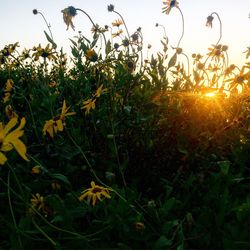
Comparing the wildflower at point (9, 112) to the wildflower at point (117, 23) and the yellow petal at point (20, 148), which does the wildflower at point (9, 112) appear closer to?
the yellow petal at point (20, 148)

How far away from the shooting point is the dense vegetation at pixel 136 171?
50.6 inches

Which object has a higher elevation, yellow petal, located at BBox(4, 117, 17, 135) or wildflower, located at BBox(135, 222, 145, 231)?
yellow petal, located at BBox(4, 117, 17, 135)

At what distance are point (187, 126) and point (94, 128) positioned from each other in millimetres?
467

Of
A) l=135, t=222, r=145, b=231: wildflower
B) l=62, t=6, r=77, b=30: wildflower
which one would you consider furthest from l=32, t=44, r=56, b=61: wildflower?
l=135, t=222, r=145, b=231: wildflower

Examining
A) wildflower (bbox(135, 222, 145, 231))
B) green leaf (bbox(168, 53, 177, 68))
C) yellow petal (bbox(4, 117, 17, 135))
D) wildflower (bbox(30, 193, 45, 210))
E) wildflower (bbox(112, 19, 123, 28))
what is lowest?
wildflower (bbox(135, 222, 145, 231))

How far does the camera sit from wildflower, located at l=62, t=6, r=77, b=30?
2.29 meters

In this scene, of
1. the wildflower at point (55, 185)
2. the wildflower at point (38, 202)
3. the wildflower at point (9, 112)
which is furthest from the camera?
the wildflower at point (9, 112)

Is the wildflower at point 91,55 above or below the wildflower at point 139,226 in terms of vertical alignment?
above

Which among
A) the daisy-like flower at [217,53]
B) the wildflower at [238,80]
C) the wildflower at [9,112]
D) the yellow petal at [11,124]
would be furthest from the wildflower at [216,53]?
the yellow petal at [11,124]

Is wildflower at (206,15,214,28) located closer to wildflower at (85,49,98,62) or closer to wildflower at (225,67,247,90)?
wildflower at (225,67,247,90)

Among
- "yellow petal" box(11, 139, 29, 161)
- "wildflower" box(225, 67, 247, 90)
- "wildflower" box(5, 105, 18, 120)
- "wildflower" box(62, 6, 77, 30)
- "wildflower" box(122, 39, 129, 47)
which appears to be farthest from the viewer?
"wildflower" box(122, 39, 129, 47)

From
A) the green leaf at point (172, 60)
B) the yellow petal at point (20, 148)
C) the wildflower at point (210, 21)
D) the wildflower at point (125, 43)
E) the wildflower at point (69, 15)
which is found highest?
the wildflower at point (125, 43)

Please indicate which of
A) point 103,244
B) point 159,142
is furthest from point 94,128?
point 103,244

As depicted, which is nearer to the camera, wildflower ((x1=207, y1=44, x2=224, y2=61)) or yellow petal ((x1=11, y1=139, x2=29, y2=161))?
yellow petal ((x1=11, y1=139, x2=29, y2=161))
